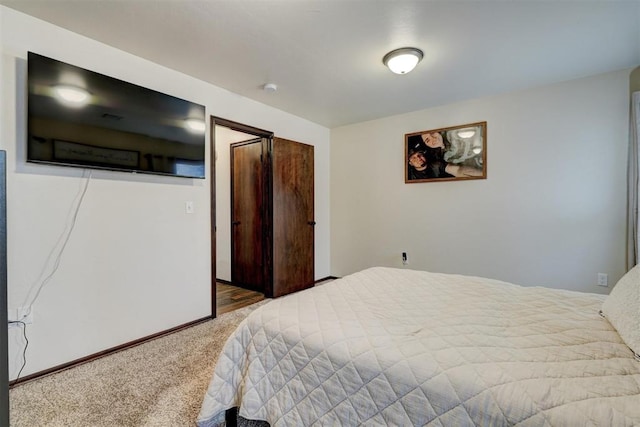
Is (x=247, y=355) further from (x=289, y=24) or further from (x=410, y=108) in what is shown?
(x=410, y=108)

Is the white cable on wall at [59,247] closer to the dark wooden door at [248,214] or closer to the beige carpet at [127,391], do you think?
the beige carpet at [127,391]

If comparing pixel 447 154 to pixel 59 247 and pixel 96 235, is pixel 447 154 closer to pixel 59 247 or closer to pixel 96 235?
pixel 96 235

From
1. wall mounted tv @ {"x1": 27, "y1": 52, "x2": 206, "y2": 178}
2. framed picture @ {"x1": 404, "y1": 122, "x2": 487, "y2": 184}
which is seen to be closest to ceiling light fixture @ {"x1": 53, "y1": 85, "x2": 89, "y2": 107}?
wall mounted tv @ {"x1": 27, "y1": 52, "x2": 206, "y2": 178}

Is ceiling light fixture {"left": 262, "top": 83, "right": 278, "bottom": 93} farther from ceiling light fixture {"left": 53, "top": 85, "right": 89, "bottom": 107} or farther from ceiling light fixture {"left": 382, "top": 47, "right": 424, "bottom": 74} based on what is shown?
ceiling light fixture {"left": 53, "top": 85, "right": 89, "bottom": 107}

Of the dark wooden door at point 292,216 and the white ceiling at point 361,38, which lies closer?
the white ceiling at point 361,38

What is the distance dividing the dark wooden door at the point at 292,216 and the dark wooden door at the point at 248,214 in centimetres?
25

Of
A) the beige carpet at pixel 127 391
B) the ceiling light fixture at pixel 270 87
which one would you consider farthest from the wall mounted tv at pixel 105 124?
the beige carpet at pixel 127 391

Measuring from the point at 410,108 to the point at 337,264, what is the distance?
249cm

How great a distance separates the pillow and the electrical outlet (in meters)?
1.95

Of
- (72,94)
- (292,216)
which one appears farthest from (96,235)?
(292,216)

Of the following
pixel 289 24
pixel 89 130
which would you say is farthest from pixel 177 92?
pixel 289 24

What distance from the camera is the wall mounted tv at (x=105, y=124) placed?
6.16 ft

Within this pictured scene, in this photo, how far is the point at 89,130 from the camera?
6.77 feet

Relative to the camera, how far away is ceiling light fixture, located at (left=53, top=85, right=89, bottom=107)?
6.35 ft
